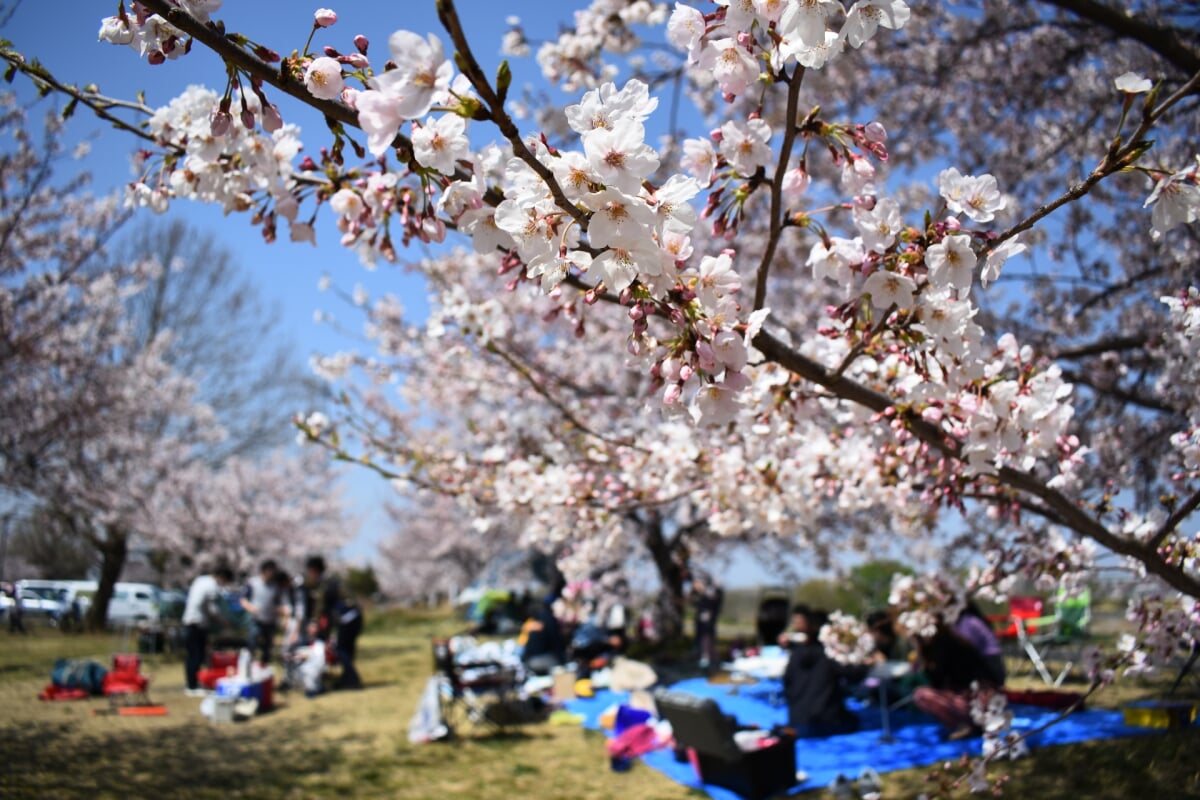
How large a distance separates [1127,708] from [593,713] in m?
4.51

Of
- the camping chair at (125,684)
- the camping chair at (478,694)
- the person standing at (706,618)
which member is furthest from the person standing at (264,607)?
the person standing at (706,618)

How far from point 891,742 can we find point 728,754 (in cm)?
177

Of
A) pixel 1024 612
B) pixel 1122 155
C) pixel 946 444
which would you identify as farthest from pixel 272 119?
pixel 1024 612

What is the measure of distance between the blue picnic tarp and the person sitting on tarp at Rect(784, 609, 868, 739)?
0.31 ft

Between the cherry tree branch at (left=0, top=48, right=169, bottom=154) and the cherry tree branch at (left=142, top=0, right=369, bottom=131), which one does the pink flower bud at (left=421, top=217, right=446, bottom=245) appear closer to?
the cherry tree branch at (left=142, top=0, right=369, bottom=131)

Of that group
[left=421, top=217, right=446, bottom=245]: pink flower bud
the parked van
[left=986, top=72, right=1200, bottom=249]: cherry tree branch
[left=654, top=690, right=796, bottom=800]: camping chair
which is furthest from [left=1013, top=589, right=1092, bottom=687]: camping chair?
the parked van

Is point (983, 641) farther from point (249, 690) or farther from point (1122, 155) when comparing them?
point (249, 690)

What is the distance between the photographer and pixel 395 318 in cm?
1022

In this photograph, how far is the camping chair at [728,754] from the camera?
4.40 metres

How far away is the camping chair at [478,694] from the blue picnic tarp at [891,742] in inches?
29.6

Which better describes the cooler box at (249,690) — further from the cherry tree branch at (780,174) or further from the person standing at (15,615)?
the cherry tree branch at (780,174)

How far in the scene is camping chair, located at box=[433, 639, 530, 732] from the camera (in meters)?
6.71

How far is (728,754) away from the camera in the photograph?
4.44 metres

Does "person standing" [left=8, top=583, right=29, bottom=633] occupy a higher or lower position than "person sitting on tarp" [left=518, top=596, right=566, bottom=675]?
higher
